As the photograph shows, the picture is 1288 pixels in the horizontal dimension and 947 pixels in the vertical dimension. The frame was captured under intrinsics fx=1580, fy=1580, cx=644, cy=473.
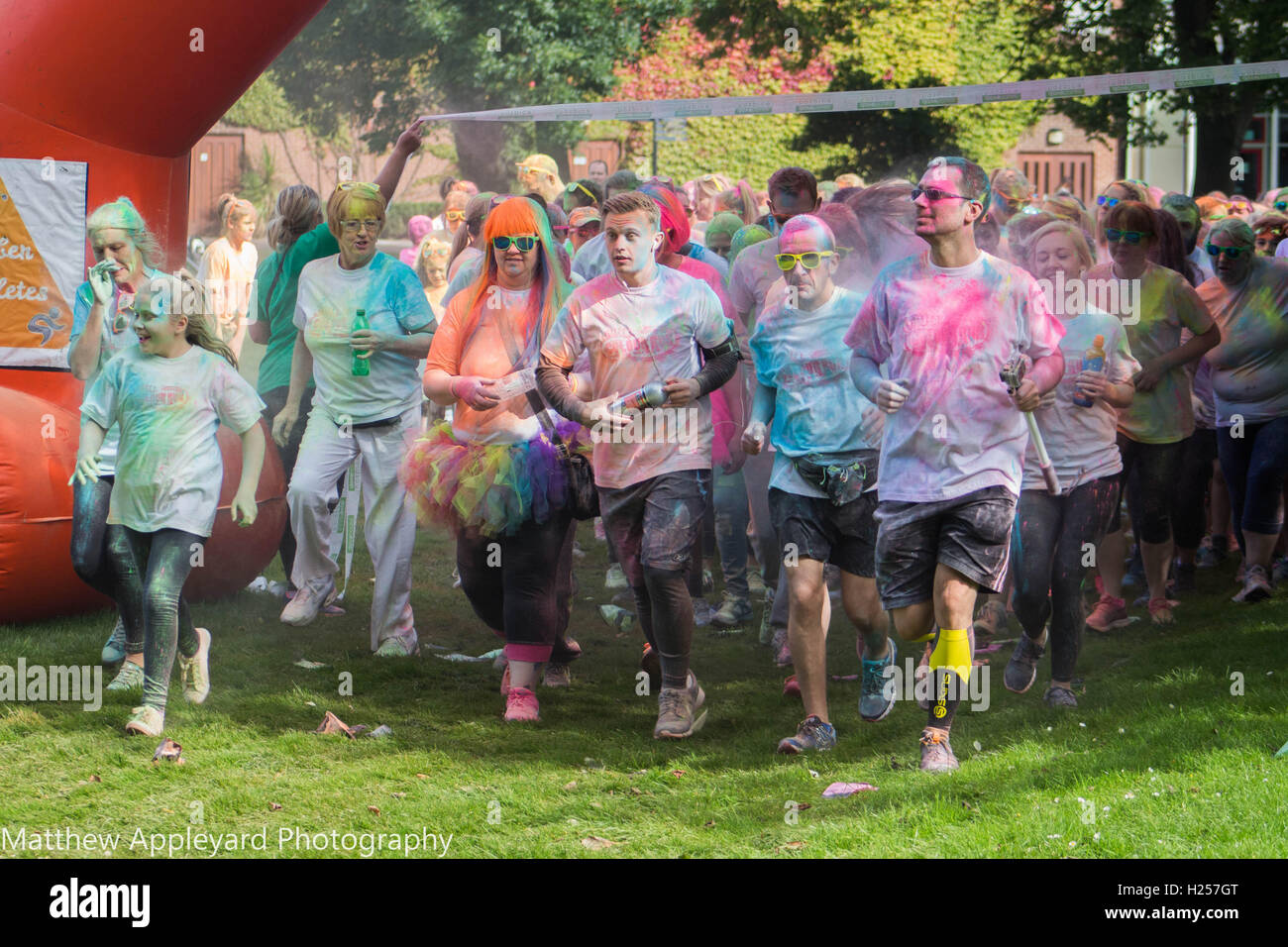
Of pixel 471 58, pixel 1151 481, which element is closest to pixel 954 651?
pixel 1151 481

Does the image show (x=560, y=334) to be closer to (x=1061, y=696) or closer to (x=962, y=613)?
(x=962, y=613)

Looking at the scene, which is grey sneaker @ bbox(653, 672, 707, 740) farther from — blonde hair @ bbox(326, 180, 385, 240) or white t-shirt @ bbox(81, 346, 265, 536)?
blonde hair @ bbox(326, 180, 385, 240)

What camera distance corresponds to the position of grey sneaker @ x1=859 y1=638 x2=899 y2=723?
6.19m

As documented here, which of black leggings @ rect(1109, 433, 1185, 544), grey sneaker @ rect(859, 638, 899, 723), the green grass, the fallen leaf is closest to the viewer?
the green grass

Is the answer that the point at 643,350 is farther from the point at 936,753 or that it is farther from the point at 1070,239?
the point at 1070,239

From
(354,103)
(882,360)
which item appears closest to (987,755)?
(882,360)

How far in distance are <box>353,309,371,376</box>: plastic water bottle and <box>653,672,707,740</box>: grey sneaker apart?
2.17m

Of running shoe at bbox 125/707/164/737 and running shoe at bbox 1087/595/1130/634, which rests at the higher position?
running shoe at bbox 1087/595/1130/634

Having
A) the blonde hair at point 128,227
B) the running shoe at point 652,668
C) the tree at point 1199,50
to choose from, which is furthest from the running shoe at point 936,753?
the tree at point 1199,50

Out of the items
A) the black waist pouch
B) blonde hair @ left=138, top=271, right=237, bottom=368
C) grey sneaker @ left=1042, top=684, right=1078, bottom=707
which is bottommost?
grey sneaker @ left=1042, top=684, right=1078, bottom=707

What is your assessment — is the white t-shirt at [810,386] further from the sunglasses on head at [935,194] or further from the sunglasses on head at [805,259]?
the sunglasses on head at [935,194]

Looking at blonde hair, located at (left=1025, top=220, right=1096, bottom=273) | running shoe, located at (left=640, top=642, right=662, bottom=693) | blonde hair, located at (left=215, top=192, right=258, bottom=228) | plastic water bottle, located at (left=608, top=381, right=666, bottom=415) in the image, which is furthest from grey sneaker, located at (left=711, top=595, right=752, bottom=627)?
blonde hair, located at (left=215, top=192, right=258, bottom=228)
